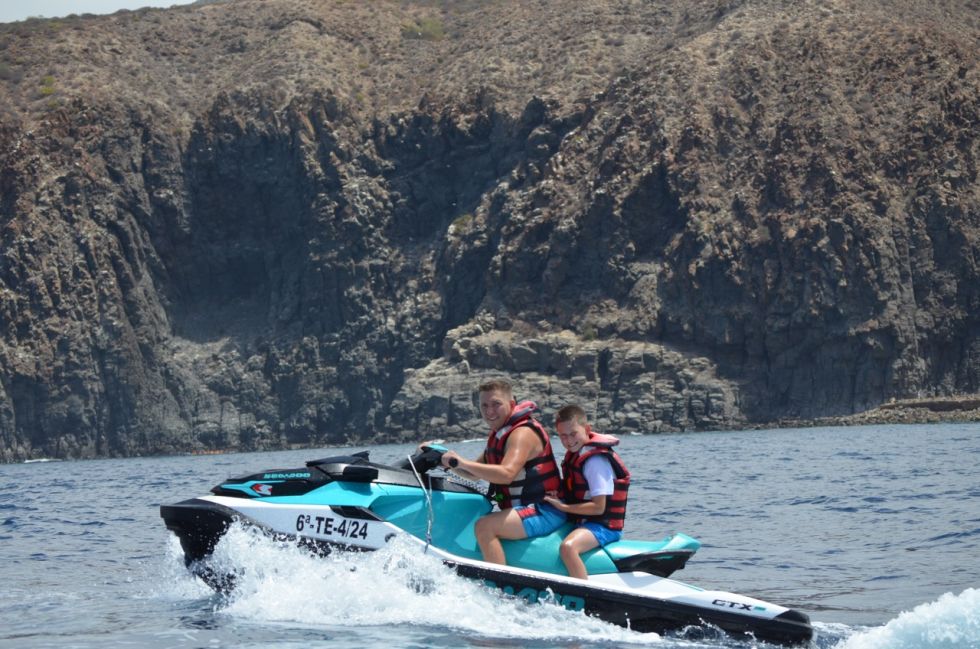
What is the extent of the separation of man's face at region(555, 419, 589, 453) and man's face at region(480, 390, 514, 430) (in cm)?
46

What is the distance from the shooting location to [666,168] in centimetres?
8788

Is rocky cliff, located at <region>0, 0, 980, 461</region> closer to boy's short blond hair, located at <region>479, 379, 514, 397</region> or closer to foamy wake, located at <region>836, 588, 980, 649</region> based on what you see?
boy's short blond hair, located at <region>479, 379, 514, 397</region>

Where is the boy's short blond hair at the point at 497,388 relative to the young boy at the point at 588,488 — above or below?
above

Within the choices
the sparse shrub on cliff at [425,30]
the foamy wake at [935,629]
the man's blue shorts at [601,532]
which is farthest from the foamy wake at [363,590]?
the sparse shrub on cliff at [425,30]

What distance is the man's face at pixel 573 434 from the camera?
11891 millimetres

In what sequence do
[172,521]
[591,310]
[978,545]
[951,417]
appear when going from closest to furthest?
[172,521]
[978,545]
[951,417]
[591,310]

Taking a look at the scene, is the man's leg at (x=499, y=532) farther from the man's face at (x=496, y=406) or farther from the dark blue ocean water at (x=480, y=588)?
the man's face at (x=496, y=406)

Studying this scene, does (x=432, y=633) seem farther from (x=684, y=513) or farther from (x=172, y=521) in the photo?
(x=684, y=513)

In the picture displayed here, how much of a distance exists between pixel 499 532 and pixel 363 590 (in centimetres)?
129

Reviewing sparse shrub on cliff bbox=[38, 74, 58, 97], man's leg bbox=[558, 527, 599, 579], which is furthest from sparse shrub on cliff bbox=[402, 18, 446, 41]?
man's leg bbox=[558, 527, 599, 579]

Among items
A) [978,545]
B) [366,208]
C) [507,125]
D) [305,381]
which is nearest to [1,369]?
[305,381]

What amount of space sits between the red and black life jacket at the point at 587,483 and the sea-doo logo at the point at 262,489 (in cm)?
258

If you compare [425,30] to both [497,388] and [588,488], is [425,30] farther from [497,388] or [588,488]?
[588,488]

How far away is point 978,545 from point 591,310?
70869 mm
